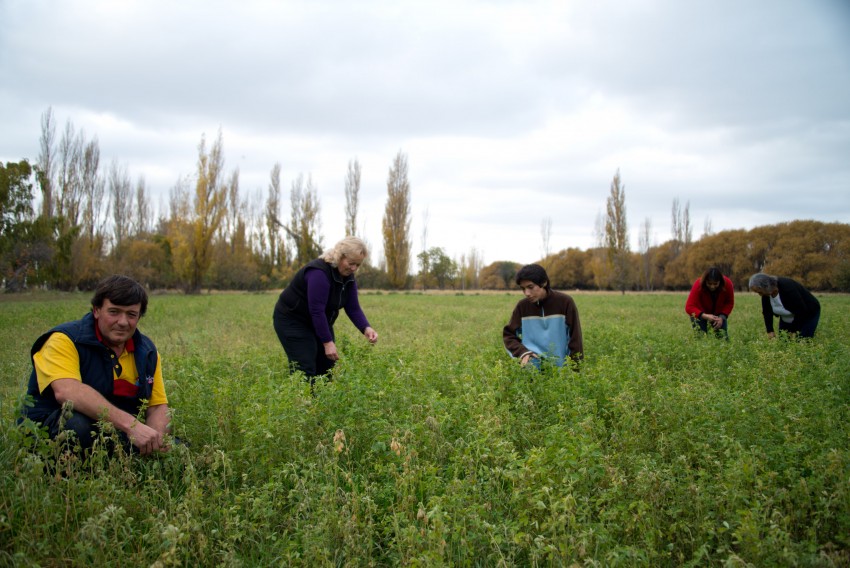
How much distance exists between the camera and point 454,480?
2.60 m

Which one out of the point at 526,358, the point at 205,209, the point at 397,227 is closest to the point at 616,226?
the point at 397,227

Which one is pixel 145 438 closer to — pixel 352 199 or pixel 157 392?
pixel 157 392

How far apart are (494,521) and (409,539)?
69 centimetres

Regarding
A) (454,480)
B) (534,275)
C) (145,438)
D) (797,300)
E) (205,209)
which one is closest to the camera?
(454,480)

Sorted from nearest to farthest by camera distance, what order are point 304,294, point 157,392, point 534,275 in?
point 157,392, point 304,294, point 534,275

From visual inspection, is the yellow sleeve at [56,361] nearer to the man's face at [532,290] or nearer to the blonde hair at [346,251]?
the blonde hair at [346,251]

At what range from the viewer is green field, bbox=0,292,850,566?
7.63ft

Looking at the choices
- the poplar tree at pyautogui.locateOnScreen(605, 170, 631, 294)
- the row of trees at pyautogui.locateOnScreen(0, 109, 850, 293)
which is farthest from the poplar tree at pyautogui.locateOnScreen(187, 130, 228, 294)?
the poplar tree at pyautogui.locateOnScreen(605, 170, 631, 294)

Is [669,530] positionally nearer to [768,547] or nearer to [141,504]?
[768,547]

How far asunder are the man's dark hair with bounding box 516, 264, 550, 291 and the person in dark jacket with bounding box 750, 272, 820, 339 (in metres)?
3.67

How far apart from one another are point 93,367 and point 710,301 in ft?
27.1

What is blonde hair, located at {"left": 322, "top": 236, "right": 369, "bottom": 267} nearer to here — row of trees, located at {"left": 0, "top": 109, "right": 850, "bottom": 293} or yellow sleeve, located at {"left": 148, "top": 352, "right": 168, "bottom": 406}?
yellow sleeve, located at {"left": 148, "top": 352, "right": 168, "bottom": 406}

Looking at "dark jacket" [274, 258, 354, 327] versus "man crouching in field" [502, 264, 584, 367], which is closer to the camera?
"dark jacket" [274, 258, 354, 327]

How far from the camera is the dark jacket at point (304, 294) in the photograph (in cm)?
502
